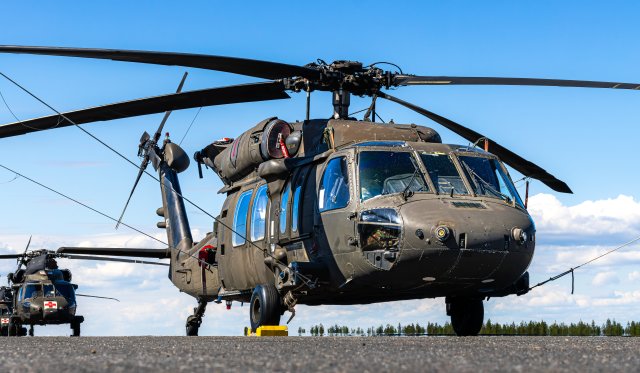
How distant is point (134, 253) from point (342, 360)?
15.1 meters

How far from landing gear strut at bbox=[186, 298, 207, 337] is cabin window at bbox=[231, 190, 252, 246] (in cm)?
370

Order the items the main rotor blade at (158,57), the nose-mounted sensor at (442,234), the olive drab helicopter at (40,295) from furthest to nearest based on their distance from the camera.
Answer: the olive drab helicopter at (40,295)
the nose-mounted sensor at (442,234)
the main rotor blade at (158,57)

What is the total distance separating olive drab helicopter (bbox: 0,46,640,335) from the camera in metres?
12.0

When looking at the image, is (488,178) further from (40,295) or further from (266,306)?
(40,295)

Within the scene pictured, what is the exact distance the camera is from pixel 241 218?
15656mm

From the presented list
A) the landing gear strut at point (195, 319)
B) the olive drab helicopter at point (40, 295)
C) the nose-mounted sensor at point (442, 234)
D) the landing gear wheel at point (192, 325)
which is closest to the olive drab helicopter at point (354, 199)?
the nose-mounted sensor at point (442, 234)

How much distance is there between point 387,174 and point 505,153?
3232mm

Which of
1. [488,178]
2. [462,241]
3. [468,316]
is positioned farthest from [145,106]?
[468,316]

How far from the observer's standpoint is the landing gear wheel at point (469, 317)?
1430 centimetres

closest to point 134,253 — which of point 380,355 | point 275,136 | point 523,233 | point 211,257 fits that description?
point 211,257

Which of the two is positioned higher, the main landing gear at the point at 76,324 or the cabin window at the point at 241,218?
the cabin window at the point at 241,218

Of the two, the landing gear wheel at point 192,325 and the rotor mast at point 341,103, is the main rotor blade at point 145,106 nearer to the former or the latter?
the rotor mast at point 341,103

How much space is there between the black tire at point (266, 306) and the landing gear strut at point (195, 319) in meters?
5.51

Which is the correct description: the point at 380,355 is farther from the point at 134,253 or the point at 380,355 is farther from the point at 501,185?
the point at 134,253
